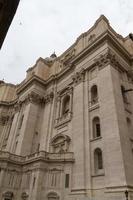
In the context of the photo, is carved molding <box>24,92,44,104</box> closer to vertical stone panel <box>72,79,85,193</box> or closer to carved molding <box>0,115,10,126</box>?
vertical stone panel <box>72,79,85,193</box>

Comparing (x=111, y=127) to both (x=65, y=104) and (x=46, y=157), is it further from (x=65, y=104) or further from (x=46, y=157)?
(x=65, y=104)

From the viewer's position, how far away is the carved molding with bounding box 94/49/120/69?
73.8 ft

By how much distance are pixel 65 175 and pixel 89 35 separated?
22367 mm

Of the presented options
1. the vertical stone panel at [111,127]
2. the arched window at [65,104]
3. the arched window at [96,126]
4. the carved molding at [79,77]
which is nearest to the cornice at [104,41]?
the carved molding at [79,77]

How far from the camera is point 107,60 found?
22.5 meters

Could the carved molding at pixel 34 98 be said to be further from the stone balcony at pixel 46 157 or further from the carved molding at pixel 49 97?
the stone balcony at pixel 46 157

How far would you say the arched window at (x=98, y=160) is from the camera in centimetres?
1844

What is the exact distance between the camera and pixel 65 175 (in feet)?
63.3

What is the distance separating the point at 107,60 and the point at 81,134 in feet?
31.1

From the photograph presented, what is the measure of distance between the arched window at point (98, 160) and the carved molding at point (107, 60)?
1036cm

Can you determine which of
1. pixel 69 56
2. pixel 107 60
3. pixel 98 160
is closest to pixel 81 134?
pixel 98 160

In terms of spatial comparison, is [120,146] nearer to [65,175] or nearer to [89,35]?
[65,175]

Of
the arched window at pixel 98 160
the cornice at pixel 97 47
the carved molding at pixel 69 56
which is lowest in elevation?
the arched window at pixel 98 160

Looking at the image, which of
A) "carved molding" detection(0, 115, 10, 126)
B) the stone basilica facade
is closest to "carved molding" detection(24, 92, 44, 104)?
the stone basilica facade
